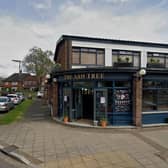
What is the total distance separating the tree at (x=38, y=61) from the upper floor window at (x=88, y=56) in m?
36.0

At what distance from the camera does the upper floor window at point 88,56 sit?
16.6 metres

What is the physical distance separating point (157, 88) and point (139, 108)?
6.14 feet

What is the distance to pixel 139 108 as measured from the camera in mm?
10945

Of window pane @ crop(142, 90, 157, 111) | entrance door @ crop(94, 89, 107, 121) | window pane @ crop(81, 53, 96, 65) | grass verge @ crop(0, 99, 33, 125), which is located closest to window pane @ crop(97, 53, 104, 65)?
window pane @ crop(81, 53, 96, 65)

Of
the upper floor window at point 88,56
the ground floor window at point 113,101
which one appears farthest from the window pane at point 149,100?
the upper floor window at point 88,56

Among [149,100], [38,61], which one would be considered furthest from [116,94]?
[38,61]

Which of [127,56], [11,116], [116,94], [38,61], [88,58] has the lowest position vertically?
[11,116]

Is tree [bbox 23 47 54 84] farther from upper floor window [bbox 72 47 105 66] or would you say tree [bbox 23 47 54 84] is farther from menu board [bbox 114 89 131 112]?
menu board [bbox 114 89 131 112]

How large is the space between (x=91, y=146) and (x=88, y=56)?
35.3 ft

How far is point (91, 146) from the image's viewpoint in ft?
Answer: 24.8

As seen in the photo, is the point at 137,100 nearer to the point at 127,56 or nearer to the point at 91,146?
the point at 91,146

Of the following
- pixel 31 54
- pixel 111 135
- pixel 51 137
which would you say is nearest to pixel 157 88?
pixel 111 135

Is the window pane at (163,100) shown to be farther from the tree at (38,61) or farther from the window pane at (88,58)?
the tree at (38,61)

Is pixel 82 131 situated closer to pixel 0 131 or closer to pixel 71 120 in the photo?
pixel 71 120
